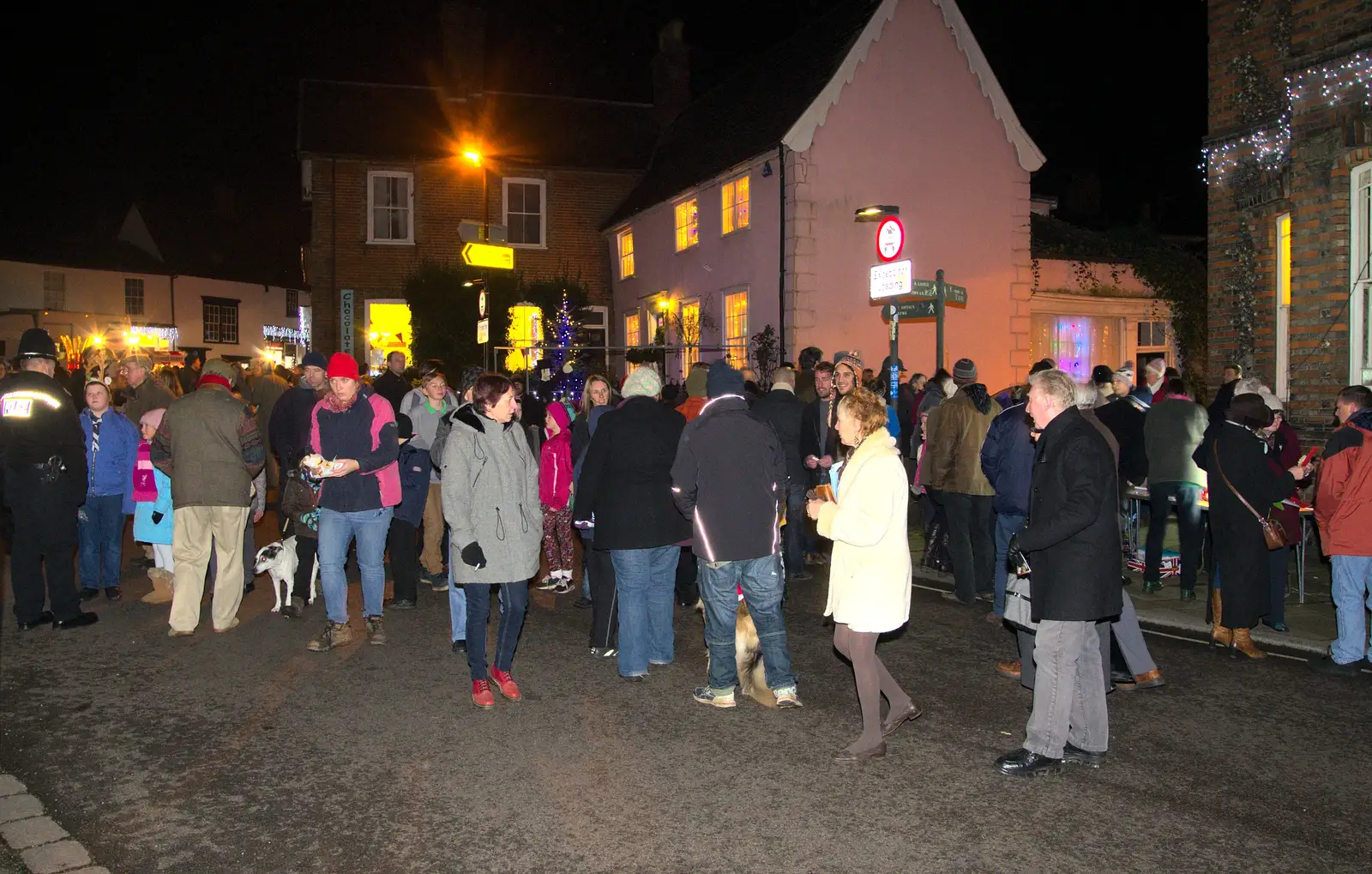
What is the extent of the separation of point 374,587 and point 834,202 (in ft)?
49.6

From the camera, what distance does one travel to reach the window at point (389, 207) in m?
27.7

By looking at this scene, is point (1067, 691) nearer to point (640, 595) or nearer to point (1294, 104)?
point (640, 595)

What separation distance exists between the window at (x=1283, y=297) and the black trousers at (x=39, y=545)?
1240cm

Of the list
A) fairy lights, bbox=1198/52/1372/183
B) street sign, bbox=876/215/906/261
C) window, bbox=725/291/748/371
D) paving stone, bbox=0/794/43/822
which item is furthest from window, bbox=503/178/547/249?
paving stone, bbox=0/794/43/822

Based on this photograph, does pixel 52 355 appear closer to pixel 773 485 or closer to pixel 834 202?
pixel 773 485

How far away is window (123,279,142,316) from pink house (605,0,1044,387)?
34.7 metres

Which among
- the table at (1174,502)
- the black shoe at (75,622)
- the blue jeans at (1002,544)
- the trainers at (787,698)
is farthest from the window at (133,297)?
the trainers at (787,698)

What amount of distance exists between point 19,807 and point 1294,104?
12540mm

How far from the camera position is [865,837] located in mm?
4555

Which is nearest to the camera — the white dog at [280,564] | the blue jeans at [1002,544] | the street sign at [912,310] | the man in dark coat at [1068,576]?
the man in dark coat at [1068,576]

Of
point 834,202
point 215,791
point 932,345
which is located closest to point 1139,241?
point 932,345

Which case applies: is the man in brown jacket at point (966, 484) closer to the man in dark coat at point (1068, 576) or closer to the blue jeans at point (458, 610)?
the man in dark coat at point (1068, 576)

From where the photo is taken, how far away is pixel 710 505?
6.32m

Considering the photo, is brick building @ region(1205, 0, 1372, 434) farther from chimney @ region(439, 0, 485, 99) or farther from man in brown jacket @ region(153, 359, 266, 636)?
chimney @ region(439, 0, 485, 99)
